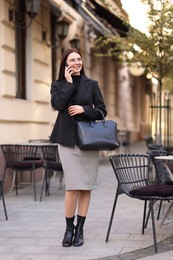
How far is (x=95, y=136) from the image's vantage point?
5066 mm

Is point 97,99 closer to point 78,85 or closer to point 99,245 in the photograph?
point 78,85

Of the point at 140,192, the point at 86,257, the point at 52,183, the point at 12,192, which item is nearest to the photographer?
the point at 86,257

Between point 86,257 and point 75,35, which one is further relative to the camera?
point 75,35

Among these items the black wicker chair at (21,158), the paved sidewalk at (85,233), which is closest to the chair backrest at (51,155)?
the black wicker chair at (21,158)

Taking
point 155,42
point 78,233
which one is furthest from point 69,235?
point 155,42

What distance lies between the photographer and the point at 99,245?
17.6 ft

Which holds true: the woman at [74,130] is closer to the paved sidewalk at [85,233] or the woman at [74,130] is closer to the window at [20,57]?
the paved sidewalk at [85,233]

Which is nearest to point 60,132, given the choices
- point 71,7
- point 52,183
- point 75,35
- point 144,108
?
point 52,183

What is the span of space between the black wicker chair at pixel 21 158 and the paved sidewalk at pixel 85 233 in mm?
518

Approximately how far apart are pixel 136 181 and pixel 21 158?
371 cm

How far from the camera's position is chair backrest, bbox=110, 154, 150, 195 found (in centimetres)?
562

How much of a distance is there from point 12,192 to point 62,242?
4.15 m

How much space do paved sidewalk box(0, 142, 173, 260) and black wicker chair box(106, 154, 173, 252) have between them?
210mm

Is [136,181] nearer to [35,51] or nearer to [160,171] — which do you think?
[160,171]
